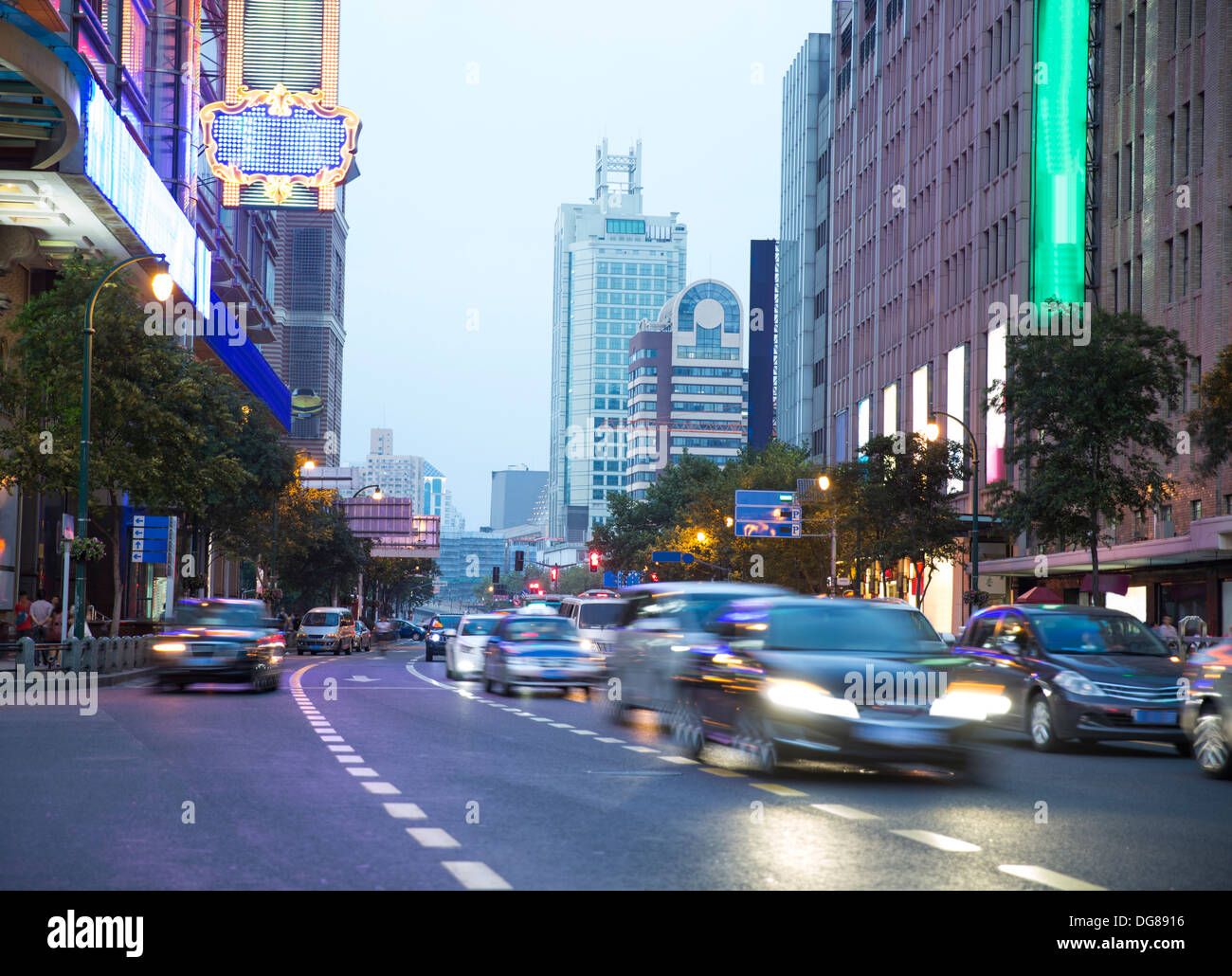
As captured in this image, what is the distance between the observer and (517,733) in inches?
769

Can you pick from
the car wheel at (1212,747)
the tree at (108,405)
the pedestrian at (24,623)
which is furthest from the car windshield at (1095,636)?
the pedestrian at (24,623)

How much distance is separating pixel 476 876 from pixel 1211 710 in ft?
31.3

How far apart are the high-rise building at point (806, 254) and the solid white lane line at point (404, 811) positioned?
92.8m

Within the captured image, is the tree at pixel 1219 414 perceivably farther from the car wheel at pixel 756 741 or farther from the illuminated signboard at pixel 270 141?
the illuminated signboard at pixel 270 141

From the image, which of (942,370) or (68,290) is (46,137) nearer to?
(68,290)

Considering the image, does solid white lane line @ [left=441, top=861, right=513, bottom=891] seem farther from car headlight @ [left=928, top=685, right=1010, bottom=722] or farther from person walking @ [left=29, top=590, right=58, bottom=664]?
person walking @ [left=29, top=590, right=58, bottom=664]

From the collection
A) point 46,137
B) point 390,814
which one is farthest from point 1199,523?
point 390,814

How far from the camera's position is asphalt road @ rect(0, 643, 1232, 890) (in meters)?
8.72

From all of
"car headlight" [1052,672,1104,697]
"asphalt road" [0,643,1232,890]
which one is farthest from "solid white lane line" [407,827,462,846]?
"car headlight" [1052,672,1104,697]

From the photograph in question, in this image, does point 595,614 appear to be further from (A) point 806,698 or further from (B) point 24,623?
(A) point 806,698

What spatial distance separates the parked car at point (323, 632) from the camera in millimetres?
65250

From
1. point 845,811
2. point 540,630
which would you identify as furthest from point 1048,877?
point 540,630

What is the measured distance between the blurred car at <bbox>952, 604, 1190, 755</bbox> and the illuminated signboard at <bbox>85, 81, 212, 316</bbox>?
29932mm

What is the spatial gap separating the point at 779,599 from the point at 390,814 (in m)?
5.62
